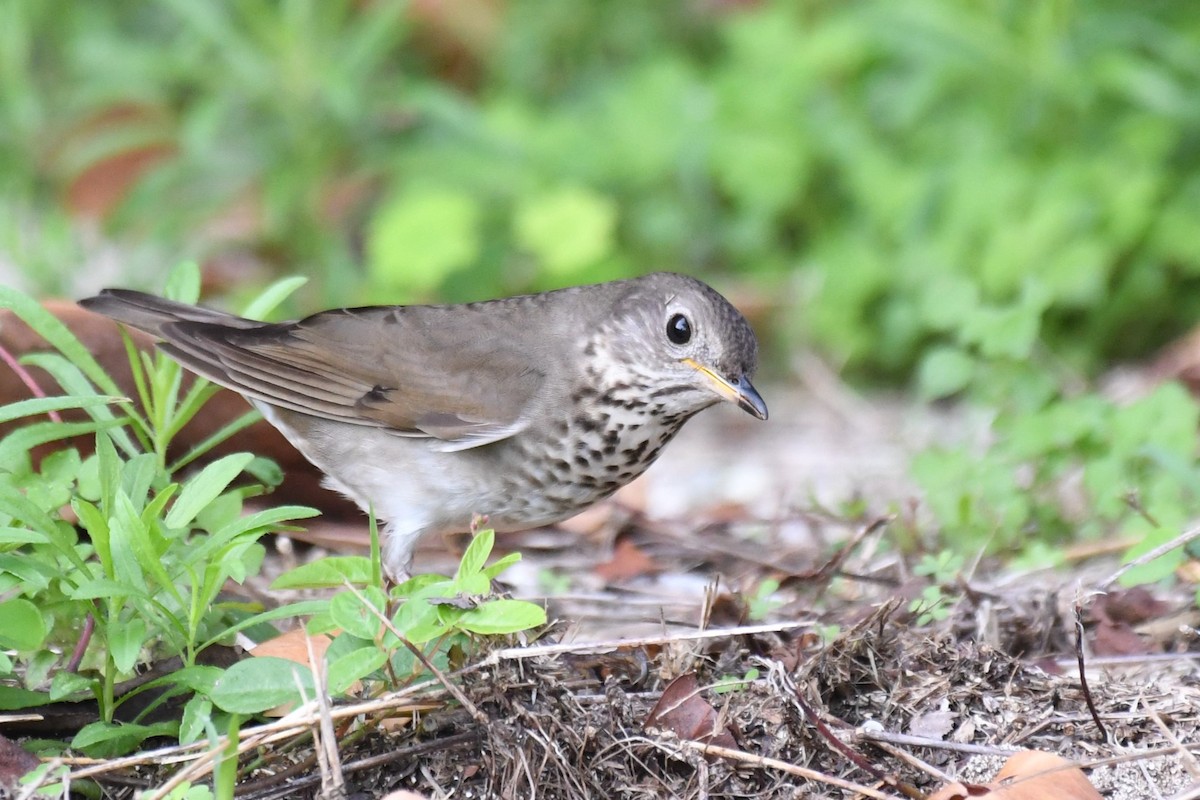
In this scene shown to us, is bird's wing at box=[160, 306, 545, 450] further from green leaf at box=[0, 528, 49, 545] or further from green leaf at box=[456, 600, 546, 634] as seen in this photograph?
green leaf at box=[456, 600, 546, 634]

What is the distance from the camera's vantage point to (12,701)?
2873 mm

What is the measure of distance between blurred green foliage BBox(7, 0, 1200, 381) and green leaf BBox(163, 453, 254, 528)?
121 inches

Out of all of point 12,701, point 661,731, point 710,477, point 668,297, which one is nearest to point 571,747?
point 661,731

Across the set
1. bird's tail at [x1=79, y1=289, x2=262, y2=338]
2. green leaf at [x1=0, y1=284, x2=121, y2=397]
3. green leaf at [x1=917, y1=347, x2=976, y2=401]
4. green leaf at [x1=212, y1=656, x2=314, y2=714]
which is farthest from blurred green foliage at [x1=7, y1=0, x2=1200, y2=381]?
green leaf at [x1=212, y1=656, x2=314, y2=714]

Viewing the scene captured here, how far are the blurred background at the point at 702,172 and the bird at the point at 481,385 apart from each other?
1.86 metres

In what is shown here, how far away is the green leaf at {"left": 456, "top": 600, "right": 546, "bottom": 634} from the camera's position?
2682 mm

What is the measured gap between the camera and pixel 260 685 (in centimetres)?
269

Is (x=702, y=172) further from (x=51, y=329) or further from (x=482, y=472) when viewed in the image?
(x=51, y=329)

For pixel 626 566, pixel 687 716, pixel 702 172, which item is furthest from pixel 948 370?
pixel 702 172

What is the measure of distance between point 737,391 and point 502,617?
133cm

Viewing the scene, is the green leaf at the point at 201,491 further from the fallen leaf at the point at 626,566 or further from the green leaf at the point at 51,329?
the fallen leaf at the point at 626,566

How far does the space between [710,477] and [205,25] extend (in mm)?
2892

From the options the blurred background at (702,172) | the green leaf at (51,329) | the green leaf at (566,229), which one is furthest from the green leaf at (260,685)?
the green leaf at (566,229)

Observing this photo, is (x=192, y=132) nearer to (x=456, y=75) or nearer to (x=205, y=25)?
(x=205, y=25)
